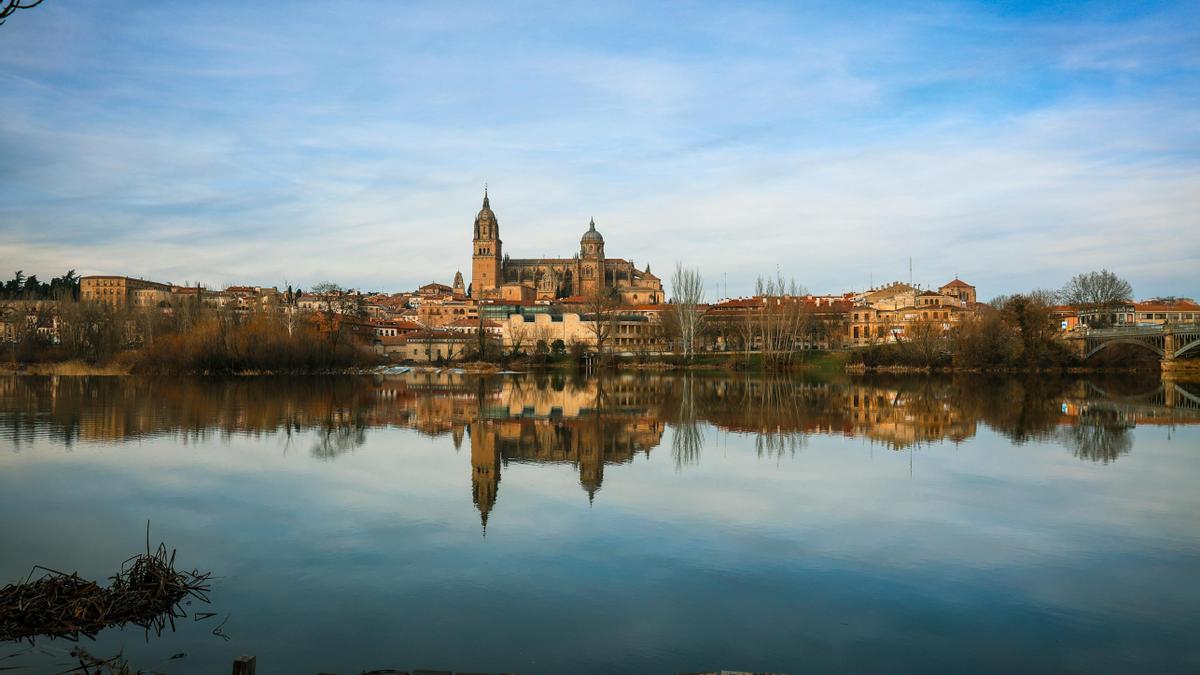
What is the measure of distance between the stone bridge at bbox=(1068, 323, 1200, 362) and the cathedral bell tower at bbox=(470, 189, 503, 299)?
84.3 meters

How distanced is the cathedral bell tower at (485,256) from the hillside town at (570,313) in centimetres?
19

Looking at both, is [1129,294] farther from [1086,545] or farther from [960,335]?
[1086,545]

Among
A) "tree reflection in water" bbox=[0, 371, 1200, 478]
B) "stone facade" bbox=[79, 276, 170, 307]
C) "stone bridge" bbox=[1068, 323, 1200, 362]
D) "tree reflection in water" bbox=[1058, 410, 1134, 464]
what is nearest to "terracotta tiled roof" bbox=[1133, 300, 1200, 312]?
"stone bridge" bbox=[1068, 323, 1200, 362]

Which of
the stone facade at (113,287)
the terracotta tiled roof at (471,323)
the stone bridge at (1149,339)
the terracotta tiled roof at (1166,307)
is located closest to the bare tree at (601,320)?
the terracotta tiled roof at (471,323)

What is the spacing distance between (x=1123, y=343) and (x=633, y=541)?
2616 inches

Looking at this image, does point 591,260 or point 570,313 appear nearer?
point 570,313

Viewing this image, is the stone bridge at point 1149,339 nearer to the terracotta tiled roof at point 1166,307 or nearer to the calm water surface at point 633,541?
the terracotta tiled roof at point 1166,307

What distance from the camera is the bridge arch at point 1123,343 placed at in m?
59.1

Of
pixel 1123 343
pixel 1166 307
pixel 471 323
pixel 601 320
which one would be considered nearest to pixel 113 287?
pixel 471 323

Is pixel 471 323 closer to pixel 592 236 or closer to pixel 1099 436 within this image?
pixel 592 236

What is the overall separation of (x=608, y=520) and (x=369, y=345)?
74.8 metres

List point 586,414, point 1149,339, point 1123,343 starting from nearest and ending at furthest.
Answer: point 586,414 → point 1149,339 → point 1123,343

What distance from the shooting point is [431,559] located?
934 centimetres

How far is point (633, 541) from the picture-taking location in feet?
33.6
